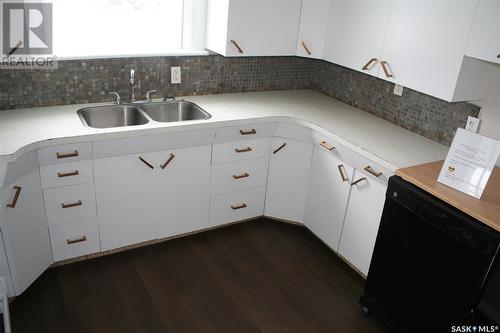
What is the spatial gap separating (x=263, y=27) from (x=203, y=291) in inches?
70.7

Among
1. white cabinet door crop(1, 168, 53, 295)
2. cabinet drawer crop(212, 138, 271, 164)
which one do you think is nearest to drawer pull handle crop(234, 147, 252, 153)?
cabinet drawer crop(212, 138, 271, 164)

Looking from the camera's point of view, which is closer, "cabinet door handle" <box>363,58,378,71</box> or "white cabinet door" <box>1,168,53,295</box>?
"white cabinet door" <box>1,168,53,295</box>

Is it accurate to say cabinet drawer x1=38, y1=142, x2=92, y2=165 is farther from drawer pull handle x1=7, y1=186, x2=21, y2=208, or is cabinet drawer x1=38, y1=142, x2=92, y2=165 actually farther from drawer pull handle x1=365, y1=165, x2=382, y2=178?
drawer pull handle x1=365, y1=165, x2=382, y2=178

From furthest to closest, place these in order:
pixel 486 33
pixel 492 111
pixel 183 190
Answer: pixel 183 190
pixel 492 111
pixel 486 33

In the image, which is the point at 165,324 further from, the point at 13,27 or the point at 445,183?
the point at 13,27

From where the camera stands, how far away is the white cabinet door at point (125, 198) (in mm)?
2602

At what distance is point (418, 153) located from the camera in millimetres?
2596

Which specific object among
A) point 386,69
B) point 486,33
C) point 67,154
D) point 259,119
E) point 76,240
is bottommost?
point 76,240

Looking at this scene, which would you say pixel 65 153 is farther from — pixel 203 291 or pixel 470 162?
pixel 470 162

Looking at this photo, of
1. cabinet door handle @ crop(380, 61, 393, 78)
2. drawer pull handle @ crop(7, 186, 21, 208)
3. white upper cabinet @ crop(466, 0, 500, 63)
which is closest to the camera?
white upper cabinet @ crop(466, 0, 500, 63)

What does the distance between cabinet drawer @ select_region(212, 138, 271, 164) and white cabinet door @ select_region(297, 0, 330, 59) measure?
73cm

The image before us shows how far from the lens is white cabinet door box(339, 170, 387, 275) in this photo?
2.59m

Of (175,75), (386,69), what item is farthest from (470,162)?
(175,75)

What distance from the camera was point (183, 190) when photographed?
290 centimetres
